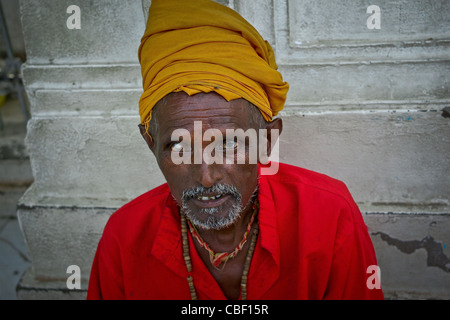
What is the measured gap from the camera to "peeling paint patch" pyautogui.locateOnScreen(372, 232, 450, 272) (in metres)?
2.49

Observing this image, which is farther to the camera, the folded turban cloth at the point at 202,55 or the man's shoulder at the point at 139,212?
the man's shoulder at the point at 139,212

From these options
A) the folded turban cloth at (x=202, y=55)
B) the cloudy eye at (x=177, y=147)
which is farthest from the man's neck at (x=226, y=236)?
the folded turban cloth at (x=202, y=55)

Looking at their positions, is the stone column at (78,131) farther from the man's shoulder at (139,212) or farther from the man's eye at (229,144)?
the man's eye at (229,144)

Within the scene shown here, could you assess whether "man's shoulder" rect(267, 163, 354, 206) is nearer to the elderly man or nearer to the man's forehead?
the elderly man

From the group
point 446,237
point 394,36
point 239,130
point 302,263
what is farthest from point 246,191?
point 446,237

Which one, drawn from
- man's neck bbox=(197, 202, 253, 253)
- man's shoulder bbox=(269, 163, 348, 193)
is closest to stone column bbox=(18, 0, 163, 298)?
man's neck bbox=(197, 202, 253, 253)

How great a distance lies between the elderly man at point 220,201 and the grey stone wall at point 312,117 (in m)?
0.57

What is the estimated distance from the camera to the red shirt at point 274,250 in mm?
1767

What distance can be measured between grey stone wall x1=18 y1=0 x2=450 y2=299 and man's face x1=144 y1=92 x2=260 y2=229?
843mm

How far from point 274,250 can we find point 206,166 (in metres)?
0.50

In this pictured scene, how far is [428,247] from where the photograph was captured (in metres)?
2.50

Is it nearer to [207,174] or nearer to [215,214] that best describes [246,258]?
[215,214]

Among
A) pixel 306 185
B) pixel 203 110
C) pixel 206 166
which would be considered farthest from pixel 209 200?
pixel 306 185
